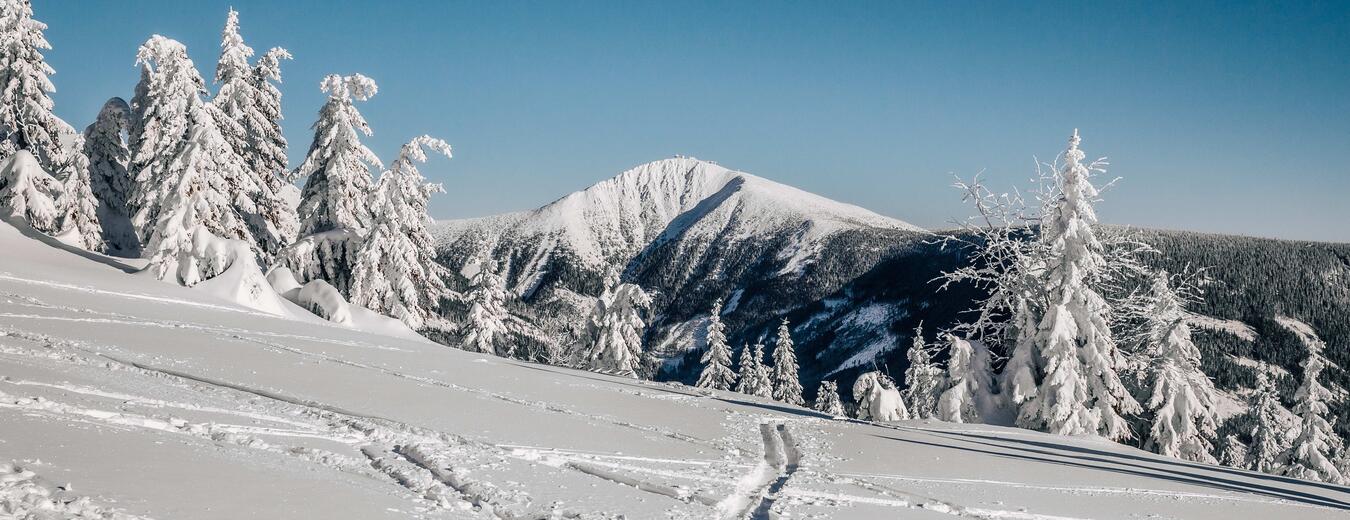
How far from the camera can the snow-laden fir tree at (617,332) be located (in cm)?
4194

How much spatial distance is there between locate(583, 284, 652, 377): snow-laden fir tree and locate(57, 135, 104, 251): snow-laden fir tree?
22903mm

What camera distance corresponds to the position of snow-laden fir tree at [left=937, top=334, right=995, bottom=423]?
24484 mm

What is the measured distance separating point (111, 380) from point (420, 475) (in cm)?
470

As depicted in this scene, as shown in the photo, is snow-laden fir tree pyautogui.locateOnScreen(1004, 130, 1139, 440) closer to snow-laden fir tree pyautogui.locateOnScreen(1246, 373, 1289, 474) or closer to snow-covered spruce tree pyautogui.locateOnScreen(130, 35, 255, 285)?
snow-laden fir tree pyautogui.locateOnScreen(1246, 373, 1289, 474)

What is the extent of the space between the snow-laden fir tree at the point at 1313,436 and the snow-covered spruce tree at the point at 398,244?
126ft

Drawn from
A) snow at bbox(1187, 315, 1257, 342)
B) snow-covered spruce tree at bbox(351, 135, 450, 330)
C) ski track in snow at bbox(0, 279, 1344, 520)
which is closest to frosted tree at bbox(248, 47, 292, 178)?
snow-covered spruce tree at bbox(351, 135, 450, 330)

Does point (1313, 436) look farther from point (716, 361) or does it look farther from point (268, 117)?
point (268, 117)

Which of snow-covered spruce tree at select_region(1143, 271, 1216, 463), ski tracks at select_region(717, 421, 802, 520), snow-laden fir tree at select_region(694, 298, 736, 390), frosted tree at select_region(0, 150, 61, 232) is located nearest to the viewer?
ski tracks at select_region(717, 421, 802, 520)

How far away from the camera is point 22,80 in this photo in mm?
31125

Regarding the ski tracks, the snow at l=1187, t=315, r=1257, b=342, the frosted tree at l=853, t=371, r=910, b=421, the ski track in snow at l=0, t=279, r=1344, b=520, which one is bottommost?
the frosted tree at l=853, t=371, r=910, b=421

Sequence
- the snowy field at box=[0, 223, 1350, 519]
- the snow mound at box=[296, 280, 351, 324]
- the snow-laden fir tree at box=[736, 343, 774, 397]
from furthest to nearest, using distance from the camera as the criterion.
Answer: the snow-laden fir tree at box=[736, 343, 774, 397] < the snow mound at box=[296, 280, 351, 324] < the snowy field at box=[0, 223, 1350, 519]

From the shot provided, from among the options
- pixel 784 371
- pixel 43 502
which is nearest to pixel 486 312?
pixel 784 371

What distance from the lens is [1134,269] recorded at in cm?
2364

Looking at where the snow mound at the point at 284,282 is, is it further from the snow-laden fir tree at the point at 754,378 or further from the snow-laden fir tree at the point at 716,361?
the snow-laden fir tree at the point at 754,378
